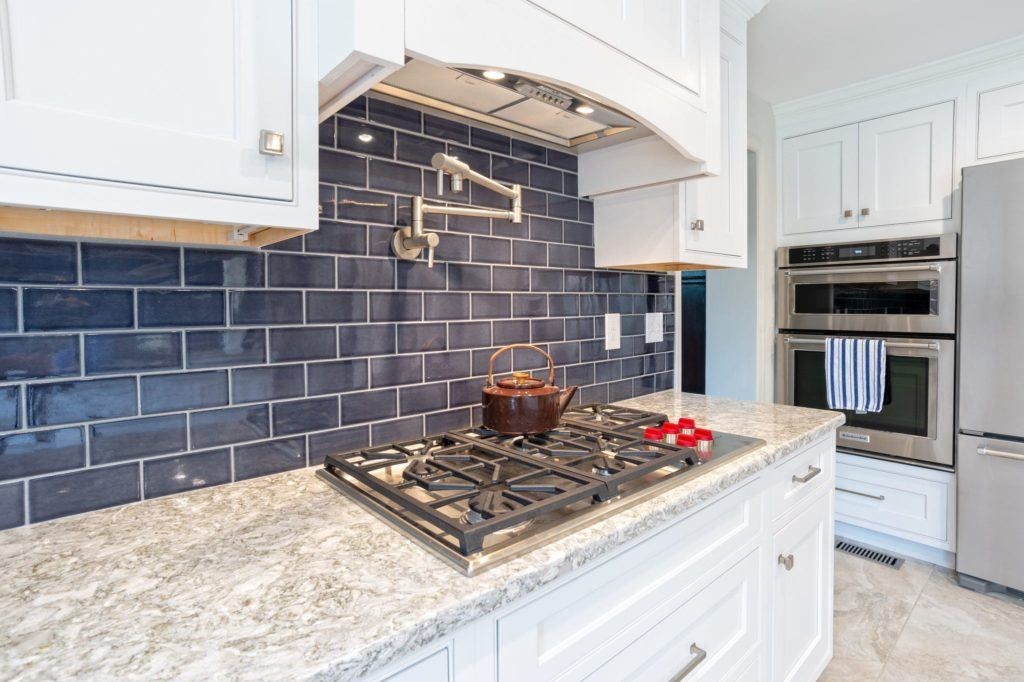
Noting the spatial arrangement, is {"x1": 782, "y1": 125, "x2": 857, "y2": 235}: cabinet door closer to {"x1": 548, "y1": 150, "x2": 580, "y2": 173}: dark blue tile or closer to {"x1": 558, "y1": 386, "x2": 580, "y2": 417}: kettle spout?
{"x1": 548, "y1": 150, "x2": 580, "y2": 173}: dark blue tile

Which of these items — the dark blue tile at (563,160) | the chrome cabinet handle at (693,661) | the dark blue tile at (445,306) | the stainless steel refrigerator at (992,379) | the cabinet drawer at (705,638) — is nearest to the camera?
the cabinet drawer at (705,638)

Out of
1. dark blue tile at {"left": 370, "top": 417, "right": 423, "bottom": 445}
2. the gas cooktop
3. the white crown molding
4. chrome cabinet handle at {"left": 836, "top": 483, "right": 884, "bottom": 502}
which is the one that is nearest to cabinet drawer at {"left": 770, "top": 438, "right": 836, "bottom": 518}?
the gas cooktop

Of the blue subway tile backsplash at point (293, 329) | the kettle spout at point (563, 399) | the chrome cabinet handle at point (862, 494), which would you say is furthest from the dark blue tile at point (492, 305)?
the chrome cabinet handle at point (862, 494)

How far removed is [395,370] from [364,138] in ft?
1.78

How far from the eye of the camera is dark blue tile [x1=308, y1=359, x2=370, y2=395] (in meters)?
1.18

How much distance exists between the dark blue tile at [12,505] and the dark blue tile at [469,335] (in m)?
0.87

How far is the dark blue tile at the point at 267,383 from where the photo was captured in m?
1.07

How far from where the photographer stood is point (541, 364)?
5.55 ft

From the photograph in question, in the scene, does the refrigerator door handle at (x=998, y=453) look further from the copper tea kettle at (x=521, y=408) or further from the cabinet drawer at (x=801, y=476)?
the copper tea kettle at (x=521, y=408)

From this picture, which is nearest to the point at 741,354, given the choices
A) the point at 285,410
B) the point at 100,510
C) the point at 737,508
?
the point at 737,508

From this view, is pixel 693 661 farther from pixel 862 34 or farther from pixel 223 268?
pixel 862 34

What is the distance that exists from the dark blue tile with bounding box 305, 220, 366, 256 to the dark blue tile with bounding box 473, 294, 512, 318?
0.36 metres

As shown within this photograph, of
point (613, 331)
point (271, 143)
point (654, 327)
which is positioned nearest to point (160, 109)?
point (271, 143)

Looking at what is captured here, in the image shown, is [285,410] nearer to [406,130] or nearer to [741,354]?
[406,130]
